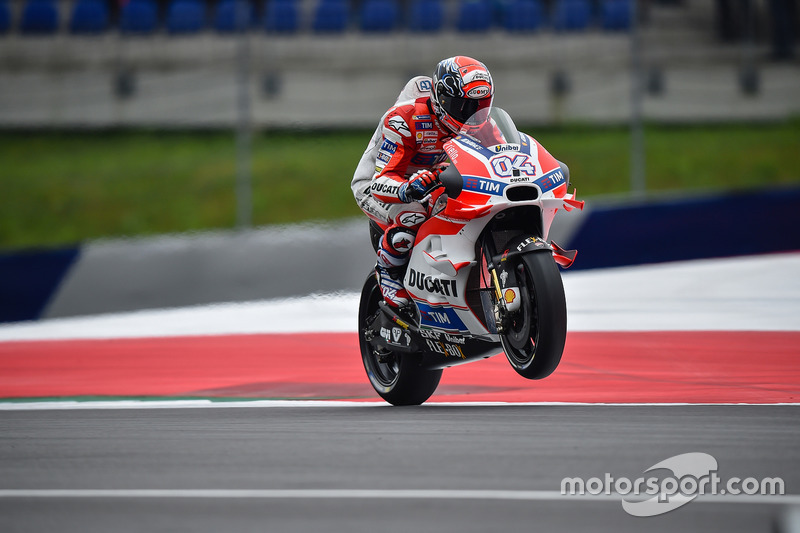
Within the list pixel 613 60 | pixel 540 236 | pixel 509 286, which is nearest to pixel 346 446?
pixel 509 286

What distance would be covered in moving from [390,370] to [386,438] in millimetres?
1878

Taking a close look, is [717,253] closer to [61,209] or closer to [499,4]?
[499,4]

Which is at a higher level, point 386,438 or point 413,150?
point 413,150

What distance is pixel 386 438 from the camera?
4.75 metres

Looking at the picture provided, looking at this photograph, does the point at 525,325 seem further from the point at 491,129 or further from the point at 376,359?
the point at 376,359

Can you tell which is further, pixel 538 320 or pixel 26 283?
pixel 26 283

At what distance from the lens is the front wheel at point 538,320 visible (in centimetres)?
506

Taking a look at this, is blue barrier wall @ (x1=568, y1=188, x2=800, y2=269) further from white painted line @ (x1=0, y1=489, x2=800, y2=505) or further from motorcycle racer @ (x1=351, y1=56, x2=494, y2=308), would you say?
white painted line @ (x1=0, y1=489, x2=800, y2=505)

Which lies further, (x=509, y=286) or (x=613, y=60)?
(x=613, y=60)

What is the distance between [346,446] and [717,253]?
830cm

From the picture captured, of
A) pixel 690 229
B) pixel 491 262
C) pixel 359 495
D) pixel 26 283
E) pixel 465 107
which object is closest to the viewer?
pixel 359 495

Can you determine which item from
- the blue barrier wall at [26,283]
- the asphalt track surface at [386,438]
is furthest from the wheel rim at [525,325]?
the blue barrier wall at [26,283]

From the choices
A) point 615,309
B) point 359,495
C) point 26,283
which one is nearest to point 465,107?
point 359,495

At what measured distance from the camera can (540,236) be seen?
5.50 meters
